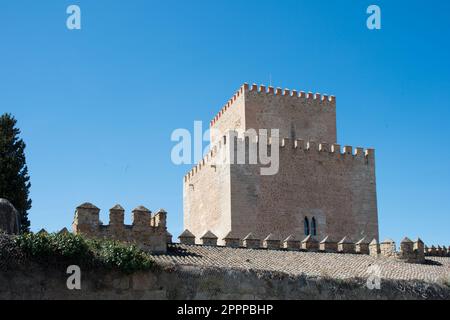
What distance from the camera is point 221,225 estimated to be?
2828 centimetres

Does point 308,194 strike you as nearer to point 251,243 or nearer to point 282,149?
point 282,149

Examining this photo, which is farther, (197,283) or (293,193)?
(293,193)

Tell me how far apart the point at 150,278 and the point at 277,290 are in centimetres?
330

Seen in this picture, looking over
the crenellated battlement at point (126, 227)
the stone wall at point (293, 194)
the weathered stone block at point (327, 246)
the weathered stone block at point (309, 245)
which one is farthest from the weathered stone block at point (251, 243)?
the stone wall at point (293, 194)

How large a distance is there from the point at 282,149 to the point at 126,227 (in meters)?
11.9

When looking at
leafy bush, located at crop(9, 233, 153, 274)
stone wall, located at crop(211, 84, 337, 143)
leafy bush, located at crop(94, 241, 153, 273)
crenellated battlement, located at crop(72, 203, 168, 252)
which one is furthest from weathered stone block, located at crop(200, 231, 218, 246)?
stone wall, located at crop(211, 84, 337, 143)

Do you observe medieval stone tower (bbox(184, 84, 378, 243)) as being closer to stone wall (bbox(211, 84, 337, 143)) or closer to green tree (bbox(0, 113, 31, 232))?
stone wall (bbox(211, 84, 337, 143))

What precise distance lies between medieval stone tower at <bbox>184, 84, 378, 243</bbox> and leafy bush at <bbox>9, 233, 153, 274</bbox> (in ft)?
39.9

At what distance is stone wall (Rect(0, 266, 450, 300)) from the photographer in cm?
1413

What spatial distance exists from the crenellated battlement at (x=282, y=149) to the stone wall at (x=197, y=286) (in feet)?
37.3

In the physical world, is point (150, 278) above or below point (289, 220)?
below

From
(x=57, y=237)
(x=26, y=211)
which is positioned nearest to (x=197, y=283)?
(x=57, y=237)
